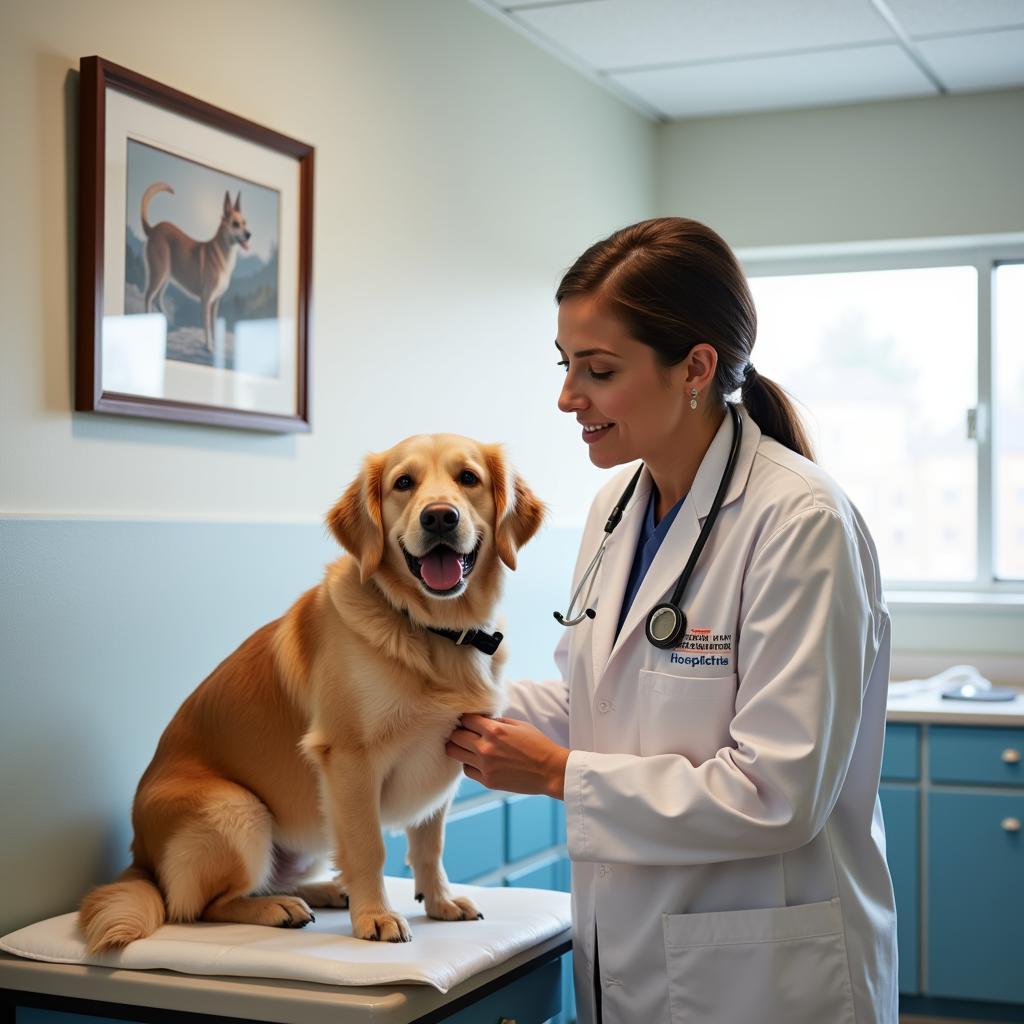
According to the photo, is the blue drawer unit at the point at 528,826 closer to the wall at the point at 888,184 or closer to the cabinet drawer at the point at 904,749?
the cabinet drawer at the point at 904,749

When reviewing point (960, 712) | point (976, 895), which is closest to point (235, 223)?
point (960, 712)

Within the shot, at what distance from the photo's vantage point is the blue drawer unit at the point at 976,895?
130 inches

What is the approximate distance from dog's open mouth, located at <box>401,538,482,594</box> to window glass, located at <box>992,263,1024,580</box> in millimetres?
2839

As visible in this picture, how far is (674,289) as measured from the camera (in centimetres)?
153

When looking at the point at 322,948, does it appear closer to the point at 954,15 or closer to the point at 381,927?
the point at 381,927

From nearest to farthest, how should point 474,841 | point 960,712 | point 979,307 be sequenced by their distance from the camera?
1. point 474,841
2. point 960,712
3. point 979,307

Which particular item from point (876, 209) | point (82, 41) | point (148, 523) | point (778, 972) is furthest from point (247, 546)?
point (876, 209)

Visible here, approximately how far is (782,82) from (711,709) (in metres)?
2.68

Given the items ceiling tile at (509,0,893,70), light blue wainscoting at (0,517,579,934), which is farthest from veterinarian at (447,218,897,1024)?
ceiling tile at (509,0,893,70)

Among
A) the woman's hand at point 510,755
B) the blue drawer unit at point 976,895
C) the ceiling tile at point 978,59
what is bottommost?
the blue drawer unit at point 976,895

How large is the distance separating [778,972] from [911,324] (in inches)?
121

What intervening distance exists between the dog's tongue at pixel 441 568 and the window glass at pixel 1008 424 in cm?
284

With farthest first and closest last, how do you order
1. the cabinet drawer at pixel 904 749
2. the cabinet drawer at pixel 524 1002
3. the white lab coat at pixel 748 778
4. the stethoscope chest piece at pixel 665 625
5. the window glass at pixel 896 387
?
the window glass at pixel 896 387 → the cabinet drawer at pixel 904 749 → the cabinet drawer at pixel 524 1002 → the stethoscope chest piece at pixel 665 625 → the white lab coat at pixel 748 778

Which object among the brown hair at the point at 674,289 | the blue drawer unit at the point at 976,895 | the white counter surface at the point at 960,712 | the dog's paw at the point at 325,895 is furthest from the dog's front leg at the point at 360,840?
the blue drawer unit at the point at 976,895
